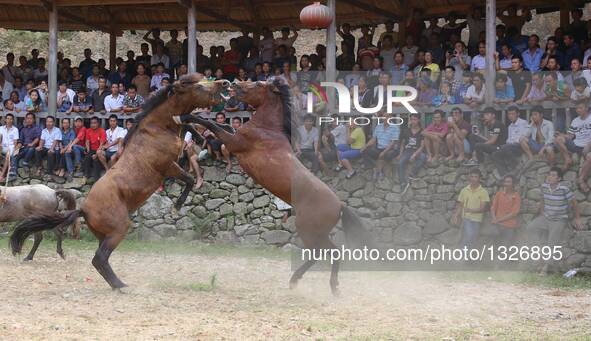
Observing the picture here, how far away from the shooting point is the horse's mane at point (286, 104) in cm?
938

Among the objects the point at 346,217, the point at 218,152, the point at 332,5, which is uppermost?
the point at 332,5

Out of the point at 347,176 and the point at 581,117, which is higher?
the point at 581,117

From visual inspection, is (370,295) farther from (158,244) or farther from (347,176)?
(158,244)

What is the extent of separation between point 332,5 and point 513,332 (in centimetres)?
747

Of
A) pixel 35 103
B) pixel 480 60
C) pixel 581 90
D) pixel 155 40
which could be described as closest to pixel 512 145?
pixel 581 90

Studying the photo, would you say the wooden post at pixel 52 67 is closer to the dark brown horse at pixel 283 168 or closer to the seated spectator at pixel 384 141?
the seated spectator at pixel 384 141

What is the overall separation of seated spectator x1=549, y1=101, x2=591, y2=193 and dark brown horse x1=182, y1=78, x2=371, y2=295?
3.73 meters

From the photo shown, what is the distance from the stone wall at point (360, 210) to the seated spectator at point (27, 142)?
0.87 feet

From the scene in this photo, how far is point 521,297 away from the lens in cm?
937

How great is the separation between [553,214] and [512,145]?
1152 millimetres

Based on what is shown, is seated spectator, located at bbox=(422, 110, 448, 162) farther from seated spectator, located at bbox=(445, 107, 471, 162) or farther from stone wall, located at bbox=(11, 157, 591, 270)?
stone wall, located at bbox=(11, 157, 591, 270)

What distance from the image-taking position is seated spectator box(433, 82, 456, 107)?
12.4 metres

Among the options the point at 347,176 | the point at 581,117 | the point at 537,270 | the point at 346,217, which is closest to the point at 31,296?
the point at 346,217

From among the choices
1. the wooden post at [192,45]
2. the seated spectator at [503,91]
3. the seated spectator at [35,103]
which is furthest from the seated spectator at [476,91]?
the seated spectator at [35,103]
